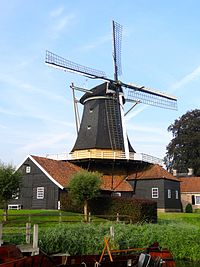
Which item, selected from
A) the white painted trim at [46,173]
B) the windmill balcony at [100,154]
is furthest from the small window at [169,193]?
the white painted trim at [46,173]

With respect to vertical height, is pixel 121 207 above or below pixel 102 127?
below

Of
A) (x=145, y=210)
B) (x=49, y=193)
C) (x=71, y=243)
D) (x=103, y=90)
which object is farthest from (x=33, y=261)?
(x=103, y=90)

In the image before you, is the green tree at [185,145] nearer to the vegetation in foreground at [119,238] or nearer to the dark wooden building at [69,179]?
the dark wooden building at [69,179]

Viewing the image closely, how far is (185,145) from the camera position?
55.1 m

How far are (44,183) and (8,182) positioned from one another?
5.92 meters

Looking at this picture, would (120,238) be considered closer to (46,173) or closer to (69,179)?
(69,179)

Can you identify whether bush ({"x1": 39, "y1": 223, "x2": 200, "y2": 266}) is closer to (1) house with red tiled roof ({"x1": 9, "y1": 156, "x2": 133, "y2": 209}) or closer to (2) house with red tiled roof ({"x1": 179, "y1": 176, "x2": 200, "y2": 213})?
(1) house with red tiled roof ({"x1": 9, "y1": 156, "x2": 133, "y2": 209})

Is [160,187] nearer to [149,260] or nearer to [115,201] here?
[115,201]

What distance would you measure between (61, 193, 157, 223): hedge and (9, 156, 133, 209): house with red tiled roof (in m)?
1.07

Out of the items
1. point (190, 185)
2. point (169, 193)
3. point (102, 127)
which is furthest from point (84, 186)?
point (190, 185)

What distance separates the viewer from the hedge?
1006 inches

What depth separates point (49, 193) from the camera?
3070 centimetres

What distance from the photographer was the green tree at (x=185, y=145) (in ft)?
177

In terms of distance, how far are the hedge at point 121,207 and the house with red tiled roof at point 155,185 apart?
8.79 meters
